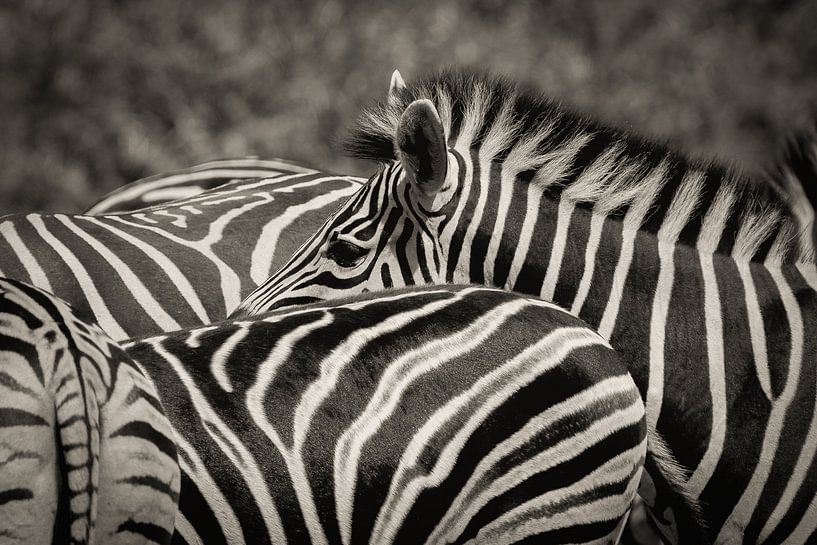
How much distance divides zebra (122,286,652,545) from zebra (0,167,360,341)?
145cm

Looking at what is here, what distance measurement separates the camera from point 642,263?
3.19m

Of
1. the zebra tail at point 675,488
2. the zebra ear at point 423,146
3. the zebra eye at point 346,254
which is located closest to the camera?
the zebra tail at point 675,488

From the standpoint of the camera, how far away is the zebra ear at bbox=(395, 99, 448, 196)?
3164 millimetres

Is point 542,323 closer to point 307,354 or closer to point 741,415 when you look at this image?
point 307,354

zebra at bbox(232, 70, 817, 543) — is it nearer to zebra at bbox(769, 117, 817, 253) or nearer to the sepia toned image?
the sepia toned image

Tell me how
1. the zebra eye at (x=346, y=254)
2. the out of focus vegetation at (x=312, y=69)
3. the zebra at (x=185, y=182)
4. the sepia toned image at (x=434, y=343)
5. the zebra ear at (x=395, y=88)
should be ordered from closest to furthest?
the sepia toned image at (x=434, y=343)
the zebra eye at (x=346, y=254)
the zebra ear at (x=395, y=88)
the zebra at (x=185, y=182)
the out of focus vegetation at (x=312, y=69)

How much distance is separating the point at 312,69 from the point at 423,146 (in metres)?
9.63

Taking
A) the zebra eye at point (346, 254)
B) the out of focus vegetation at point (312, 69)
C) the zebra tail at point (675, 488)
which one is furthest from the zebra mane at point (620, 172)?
the out of focus vegetation at point (312, 69)

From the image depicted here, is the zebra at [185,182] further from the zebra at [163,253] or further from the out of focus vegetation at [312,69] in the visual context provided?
the out of focus vegetation at [312,69]

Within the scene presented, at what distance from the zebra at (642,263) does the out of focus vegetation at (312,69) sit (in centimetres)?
693

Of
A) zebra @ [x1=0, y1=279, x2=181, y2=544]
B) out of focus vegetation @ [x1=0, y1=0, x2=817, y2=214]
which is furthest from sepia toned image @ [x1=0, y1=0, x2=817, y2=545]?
out of focus vegetation @ [x1=0, y1=0, x2=817, y2=214]

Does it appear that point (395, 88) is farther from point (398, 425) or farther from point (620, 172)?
point (398, 425)

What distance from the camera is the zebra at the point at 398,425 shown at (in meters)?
2.07

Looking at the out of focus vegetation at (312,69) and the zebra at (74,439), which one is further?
the out of focus vegetation at (312,69)
